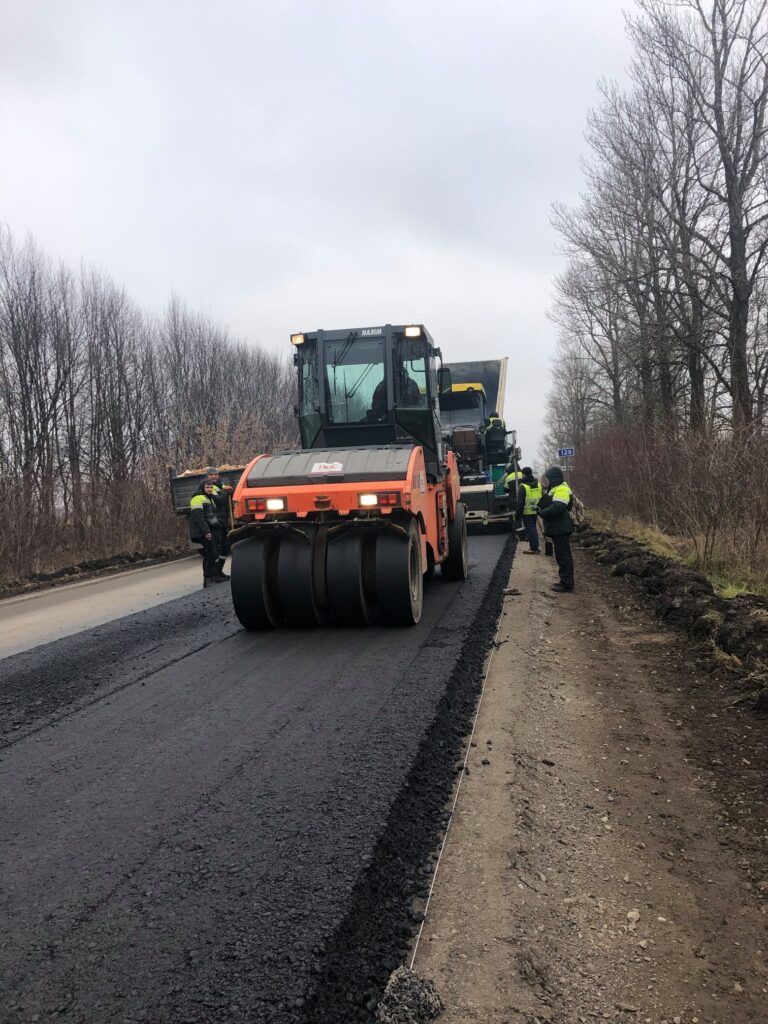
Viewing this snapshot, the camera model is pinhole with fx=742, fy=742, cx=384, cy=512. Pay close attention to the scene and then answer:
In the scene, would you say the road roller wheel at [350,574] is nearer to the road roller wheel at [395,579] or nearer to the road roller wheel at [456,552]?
the road roller wheel at [395,579]

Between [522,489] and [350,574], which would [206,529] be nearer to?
[350,574]

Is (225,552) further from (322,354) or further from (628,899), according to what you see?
(628,899)

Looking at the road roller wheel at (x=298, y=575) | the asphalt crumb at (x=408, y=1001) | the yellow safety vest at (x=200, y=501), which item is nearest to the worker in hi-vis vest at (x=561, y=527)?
the road roller wheel at (x=298, y=575)

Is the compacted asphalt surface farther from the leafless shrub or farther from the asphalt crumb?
the leafless shrub

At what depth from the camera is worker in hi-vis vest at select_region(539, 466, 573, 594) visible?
966cm

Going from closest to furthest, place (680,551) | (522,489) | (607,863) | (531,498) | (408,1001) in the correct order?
(408,1001), (607,863), (680,551), (522,489), (531,498)

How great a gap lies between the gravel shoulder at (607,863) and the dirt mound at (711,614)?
25 centimetres

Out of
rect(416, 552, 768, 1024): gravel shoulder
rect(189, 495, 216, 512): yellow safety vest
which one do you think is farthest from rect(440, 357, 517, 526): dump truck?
rect(416, 552, 768, 1024): gravel shoulder

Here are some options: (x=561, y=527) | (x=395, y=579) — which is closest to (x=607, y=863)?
(x=395, y=579)

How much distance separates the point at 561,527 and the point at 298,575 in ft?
13.8

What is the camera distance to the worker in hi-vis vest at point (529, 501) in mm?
13609

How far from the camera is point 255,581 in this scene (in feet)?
23.1

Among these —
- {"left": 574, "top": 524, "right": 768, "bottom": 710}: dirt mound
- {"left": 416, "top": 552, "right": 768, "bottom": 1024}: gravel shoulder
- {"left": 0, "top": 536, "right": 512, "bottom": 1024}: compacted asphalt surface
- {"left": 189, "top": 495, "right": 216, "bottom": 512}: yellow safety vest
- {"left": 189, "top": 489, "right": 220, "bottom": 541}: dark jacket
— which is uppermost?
{"left": 189, "top": 495, "right": 216, "bottom": 512}: yellow safety vest

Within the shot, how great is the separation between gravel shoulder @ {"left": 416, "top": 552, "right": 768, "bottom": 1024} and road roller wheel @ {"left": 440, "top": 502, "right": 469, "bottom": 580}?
443 centimetres
